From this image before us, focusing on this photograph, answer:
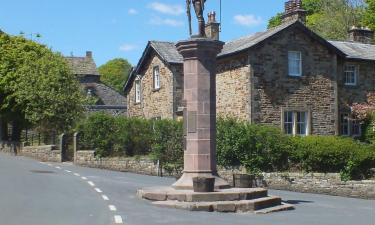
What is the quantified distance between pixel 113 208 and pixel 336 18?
49.5 metres

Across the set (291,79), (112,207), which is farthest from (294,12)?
(112,207)

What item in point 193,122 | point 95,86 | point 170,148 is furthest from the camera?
point 95,86

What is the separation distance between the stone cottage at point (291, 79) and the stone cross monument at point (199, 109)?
12190 millimetres

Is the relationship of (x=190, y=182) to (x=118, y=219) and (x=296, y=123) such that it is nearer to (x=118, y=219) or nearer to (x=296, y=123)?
(x=118, y=219)

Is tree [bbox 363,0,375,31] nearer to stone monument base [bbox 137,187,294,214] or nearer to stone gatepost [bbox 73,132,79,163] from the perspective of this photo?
stone gatepost [bbox 73,132,79,163]

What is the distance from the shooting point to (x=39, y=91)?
3706 centimetres

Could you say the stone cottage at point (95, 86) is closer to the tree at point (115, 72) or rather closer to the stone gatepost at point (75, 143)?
the stone gatepost at point (75, 143)

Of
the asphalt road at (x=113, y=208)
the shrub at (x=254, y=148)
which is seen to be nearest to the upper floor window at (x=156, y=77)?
the shrub at (x=254, y=148)

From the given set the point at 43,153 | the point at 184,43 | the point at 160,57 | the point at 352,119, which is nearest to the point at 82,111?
the point at 43,153

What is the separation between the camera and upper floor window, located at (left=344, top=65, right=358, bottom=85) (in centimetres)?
3403

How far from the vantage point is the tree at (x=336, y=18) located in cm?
5747

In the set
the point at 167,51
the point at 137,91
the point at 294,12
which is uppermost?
the point at 294,12

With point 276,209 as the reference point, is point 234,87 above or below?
above

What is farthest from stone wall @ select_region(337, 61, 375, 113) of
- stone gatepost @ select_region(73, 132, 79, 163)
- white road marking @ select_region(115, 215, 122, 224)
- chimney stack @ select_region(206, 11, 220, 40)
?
white road marking @ select_region(115, 215, 122, 224)
